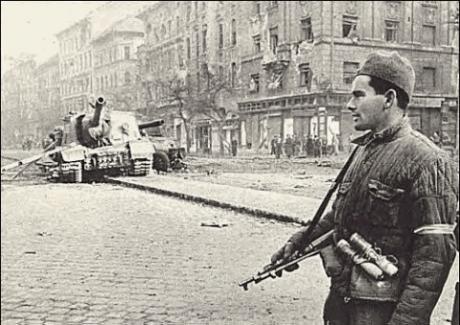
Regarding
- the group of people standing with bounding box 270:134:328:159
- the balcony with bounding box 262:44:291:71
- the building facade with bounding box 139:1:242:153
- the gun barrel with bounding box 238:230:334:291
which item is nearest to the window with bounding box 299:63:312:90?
the balcony with bounding box 262:44:291:71

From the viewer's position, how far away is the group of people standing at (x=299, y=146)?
4355mm

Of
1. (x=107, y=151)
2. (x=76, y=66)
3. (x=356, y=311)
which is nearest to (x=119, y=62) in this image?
(x=76, y=66)

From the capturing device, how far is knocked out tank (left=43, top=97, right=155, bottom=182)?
8281 millimetres

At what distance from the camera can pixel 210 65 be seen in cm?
402

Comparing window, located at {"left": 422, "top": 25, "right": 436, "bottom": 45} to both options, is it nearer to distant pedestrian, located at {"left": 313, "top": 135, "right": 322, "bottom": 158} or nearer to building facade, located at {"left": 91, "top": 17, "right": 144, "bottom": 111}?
distant pedestrian, located at {"left": 313, "top": 135, "right": 322, "bottom": 158}

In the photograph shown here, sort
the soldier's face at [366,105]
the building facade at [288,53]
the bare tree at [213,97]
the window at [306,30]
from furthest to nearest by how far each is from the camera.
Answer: the window at [306,30] → the bare tree at [213,97] → the building facade at [288,53] → the soldier's face at [366,105]

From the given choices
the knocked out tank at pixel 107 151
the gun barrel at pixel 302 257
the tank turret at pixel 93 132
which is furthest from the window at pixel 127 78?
the knocked out tank at pixel 107 151

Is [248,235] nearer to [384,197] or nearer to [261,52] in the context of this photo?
[261,52]

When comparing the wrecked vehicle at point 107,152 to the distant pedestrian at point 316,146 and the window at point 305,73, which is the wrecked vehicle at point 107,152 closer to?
the window at point 305,73

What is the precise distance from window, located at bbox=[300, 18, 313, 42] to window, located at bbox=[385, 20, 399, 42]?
802 mm

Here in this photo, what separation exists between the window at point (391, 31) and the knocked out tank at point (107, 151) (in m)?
3.99

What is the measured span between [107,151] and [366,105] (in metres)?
8.00

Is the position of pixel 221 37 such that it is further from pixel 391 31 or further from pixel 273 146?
pixel 391 31

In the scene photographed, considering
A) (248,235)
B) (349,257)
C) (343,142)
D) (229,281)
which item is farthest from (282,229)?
(349,257)
